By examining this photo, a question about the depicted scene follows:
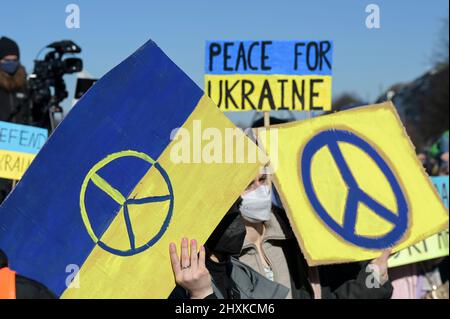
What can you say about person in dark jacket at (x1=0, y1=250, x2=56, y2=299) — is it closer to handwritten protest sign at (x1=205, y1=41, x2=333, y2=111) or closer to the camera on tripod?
handwritten protest sign at (x1=205, y1=41, x2=333, y2=111)

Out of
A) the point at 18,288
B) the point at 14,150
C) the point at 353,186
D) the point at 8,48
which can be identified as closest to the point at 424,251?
the point at 353,186

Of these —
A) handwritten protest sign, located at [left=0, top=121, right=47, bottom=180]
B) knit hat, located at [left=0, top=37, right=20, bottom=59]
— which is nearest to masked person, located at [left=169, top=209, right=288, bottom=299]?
handwritten protest sign, located at [left=0, top=121, right=47, bottom=180]

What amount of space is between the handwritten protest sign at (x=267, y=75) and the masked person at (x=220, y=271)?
3.37 feet

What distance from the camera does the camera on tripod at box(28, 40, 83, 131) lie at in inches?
289

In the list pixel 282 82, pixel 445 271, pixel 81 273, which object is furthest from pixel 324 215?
pixel 445 271

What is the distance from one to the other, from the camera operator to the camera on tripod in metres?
0.11

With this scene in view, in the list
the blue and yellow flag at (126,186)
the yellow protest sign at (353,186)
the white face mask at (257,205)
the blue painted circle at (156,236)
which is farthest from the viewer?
the yellow protest sign at (353,186)

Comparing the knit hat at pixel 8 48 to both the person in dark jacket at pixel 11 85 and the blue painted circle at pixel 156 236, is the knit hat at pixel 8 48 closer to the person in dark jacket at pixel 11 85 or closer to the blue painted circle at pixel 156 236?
the person in dark jacket at pixel 11 85

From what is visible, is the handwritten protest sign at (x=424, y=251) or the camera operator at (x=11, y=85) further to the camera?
the camera operator at (x=11, y=85)

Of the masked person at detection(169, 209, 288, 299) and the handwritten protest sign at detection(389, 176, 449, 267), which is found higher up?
the masked person at detection(169, 209, 288, 299)

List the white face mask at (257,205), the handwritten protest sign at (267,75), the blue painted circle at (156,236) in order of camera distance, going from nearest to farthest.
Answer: the blue painted circle at (156,236), the white face mask at (257,205), the handwritten protest sign at (267,75)

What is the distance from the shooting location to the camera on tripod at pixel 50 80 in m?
7.34

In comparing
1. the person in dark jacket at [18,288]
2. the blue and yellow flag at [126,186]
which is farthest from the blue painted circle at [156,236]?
the person in dark jacket at [18,288]
